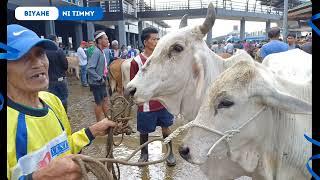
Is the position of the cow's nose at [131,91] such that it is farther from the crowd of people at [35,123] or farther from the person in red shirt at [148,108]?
the person in red shirt at [148,108]

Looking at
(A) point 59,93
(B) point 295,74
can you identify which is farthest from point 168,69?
(A) point 59,93

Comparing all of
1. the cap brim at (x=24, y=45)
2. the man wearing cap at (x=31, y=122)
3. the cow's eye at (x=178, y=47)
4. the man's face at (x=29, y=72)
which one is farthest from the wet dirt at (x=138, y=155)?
the cap brim at (x=24, y=45)

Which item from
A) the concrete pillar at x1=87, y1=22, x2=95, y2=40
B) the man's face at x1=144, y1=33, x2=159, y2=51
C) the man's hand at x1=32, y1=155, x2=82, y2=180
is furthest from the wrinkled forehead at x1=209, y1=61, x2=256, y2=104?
the concrete pillar at x1=87, y1=22, x2=95, y2=40

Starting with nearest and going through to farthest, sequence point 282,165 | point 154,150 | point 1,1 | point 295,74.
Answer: point 1,1 < point 282,165 < point 295,74 < point 154,150

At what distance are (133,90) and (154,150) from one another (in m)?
2.95

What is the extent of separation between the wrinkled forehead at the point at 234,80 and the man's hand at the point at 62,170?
30.7 inches

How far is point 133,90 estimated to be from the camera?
310 centimetres

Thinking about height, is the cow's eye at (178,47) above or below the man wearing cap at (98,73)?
above

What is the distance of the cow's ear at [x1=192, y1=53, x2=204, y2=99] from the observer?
9.29 ft

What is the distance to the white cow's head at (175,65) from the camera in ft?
9.72

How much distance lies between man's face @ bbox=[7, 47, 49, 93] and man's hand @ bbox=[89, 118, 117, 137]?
1.65 feet

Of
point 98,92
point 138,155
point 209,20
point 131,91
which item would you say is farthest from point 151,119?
point 98,92

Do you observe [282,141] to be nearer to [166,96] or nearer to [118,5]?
[166,96]

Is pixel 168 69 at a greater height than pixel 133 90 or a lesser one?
greater
